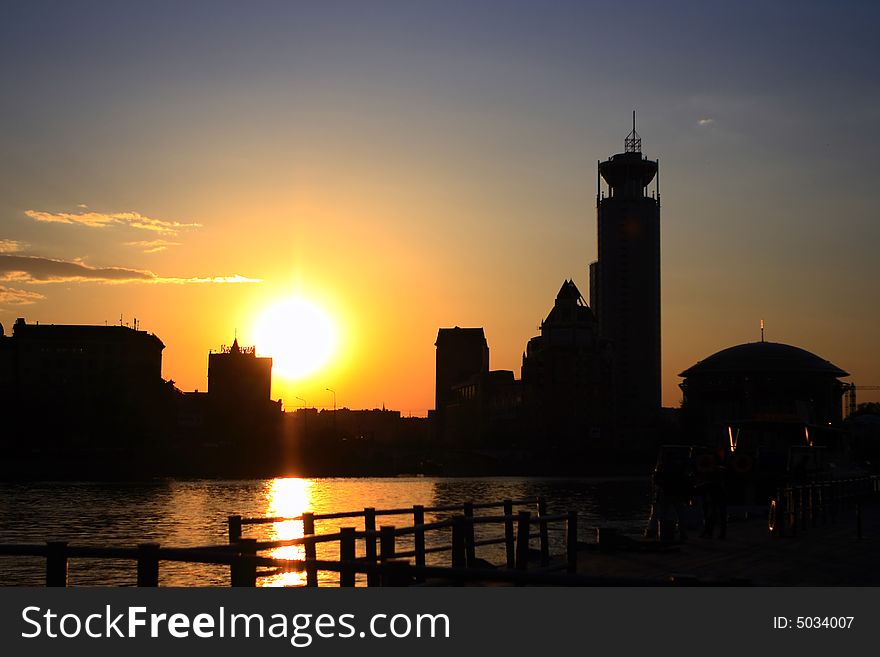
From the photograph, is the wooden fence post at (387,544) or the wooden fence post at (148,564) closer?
the wooden fence post at (148,564)

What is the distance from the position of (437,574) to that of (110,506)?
108602 mm

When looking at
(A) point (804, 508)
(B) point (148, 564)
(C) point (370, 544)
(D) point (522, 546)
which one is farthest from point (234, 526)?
(A) point (804, 508)

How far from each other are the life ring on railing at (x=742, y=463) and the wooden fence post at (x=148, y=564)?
99.6 ft

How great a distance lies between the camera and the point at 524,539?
26750 millimetres

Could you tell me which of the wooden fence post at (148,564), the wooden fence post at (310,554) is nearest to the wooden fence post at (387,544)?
the wooden fence post at (310,554)

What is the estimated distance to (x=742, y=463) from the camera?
142ft

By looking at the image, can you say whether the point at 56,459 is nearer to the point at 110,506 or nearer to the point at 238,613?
the point at 110,506

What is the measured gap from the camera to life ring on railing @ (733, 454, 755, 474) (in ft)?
141

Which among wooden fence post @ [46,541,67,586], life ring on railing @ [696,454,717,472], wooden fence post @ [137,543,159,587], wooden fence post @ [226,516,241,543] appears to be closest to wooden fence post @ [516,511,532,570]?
wooden fence post @ [226,516,241,543]

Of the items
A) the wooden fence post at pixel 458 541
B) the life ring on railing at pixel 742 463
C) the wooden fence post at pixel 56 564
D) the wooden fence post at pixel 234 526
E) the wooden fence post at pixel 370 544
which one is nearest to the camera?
the wooden fence post at pixel 56 564

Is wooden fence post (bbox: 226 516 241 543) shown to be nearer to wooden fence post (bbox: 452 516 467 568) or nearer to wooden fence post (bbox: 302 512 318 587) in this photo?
wooden fence post (bbox: 302 512 318 587)

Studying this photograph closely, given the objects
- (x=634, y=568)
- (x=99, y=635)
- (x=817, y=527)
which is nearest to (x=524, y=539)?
(x=634, y=568)

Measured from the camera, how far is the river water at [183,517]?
49.2 m

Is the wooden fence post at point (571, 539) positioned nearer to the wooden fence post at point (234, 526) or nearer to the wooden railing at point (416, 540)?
the wooden railing at point (416, 540)
